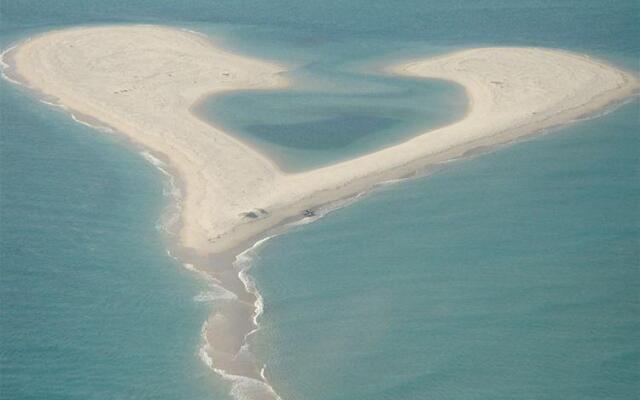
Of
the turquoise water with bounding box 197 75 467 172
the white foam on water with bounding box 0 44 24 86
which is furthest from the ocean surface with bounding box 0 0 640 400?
the white foam on water with bounding box 0 44 24 86

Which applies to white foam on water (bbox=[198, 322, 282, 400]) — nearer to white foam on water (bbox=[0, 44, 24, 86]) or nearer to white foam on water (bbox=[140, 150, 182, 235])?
white foam on water (bbox=[140, 150, 182, 235])

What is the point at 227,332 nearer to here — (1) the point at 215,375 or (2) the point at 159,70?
(1) the point at 215,375

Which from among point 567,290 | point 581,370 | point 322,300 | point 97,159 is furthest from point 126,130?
point 581,370

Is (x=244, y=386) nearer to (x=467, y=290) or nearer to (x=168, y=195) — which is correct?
(x=467, y=290)

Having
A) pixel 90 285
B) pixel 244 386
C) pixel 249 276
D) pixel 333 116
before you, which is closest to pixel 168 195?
pixel 249 276

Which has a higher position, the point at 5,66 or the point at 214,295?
the point at 5,66

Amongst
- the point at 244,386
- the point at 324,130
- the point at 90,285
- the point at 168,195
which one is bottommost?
the point at 244,386

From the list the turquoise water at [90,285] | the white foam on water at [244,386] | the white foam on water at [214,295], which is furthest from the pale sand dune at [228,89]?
the white foam on water at [244,386]
